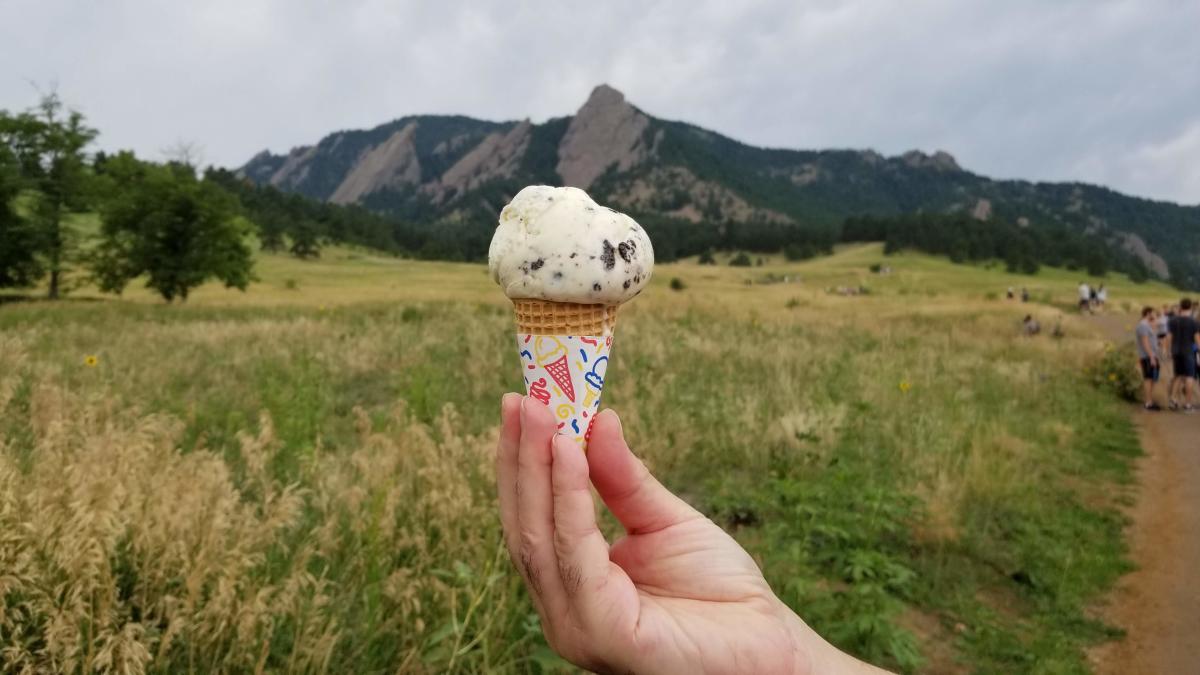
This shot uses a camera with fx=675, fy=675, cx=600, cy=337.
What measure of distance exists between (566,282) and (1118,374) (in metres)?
16.9

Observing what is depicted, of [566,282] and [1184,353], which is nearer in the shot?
[566,282]

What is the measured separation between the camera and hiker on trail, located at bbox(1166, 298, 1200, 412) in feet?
42.7

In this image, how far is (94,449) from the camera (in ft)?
12.0

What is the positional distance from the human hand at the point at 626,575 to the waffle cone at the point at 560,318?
32 centimetres

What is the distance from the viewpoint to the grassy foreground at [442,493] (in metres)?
3.00

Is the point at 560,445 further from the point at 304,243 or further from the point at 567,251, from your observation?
the point at 304,243

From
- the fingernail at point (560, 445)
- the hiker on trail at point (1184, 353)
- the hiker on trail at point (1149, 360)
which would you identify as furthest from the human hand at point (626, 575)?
the hiker on trail at point (1149, 360)

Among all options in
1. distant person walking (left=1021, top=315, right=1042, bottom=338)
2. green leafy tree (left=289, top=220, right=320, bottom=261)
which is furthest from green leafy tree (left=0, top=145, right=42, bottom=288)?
green leafy tree (left=289, top=220, right=320, bottom=261)

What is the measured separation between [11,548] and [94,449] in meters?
0.99

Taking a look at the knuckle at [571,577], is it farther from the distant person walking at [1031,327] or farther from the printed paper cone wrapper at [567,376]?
the distant person walking at [1031,327]

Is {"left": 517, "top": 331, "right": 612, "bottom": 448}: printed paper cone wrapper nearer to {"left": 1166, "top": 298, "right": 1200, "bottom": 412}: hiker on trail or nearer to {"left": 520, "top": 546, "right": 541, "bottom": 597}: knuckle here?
{"left": 520, "top": 546, "right": 541, "bottom": 597}: knuckle

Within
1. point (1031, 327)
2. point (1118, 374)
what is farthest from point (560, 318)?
point (1031, 327)

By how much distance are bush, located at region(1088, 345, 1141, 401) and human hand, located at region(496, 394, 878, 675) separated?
16.2 metres

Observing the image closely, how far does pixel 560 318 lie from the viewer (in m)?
2.30
